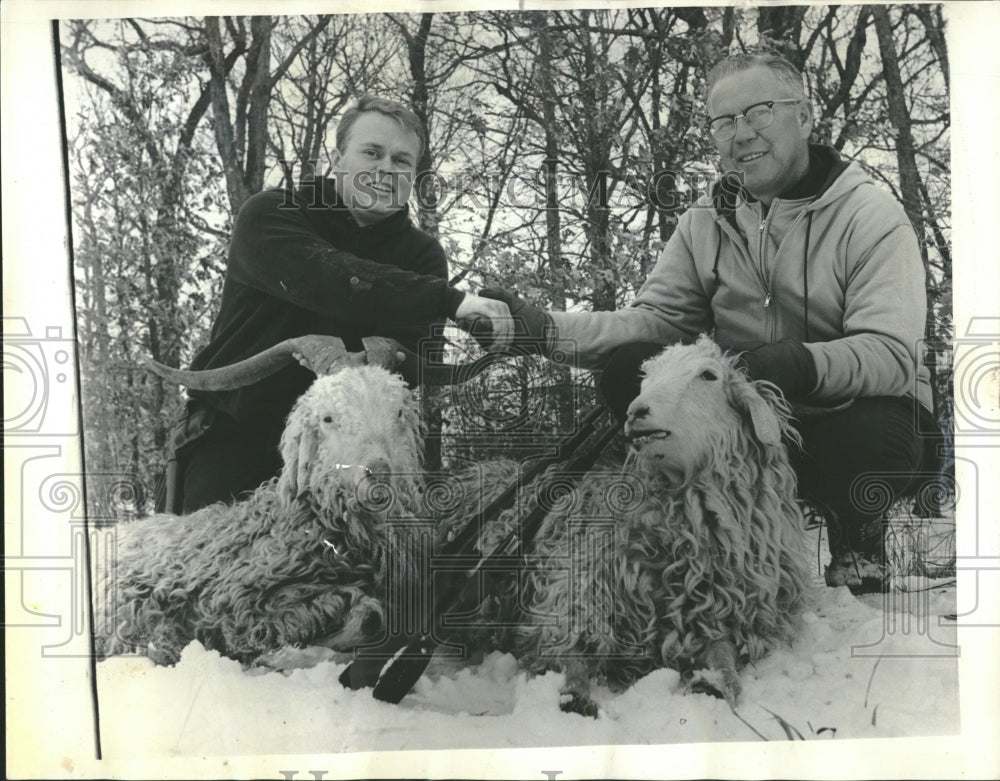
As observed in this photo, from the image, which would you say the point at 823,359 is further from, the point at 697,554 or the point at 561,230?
the point at 561,230

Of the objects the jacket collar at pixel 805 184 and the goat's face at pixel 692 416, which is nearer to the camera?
the goat's face at pixel 692 416

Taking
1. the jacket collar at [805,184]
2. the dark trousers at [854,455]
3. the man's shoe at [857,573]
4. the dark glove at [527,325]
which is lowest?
the man's shoe at [857,573]

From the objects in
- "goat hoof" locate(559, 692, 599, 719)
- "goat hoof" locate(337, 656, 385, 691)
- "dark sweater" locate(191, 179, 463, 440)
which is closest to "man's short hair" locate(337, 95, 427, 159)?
"dark sweater" locate(191, 179, 463, 440)

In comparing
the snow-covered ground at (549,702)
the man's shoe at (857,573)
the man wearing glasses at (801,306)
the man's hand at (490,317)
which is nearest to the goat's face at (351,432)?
the man's hand at (490,317)

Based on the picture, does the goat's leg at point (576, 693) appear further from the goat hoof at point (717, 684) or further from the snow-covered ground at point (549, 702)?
the goat hoof at point (717, 684)

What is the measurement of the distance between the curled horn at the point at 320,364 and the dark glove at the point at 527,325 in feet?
0.36

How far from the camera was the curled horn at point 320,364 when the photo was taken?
9.73ft

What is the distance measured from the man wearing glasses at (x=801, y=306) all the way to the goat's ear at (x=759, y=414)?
0.06 meters

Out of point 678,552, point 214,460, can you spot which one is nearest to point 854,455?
point 678,552

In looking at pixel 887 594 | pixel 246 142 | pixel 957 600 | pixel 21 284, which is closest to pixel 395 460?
pixel 246 142

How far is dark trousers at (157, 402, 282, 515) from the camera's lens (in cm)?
297

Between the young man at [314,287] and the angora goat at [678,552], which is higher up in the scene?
the young man at [314,287]

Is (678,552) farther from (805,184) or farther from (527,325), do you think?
(805,184)

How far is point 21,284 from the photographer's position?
10.00 ft
